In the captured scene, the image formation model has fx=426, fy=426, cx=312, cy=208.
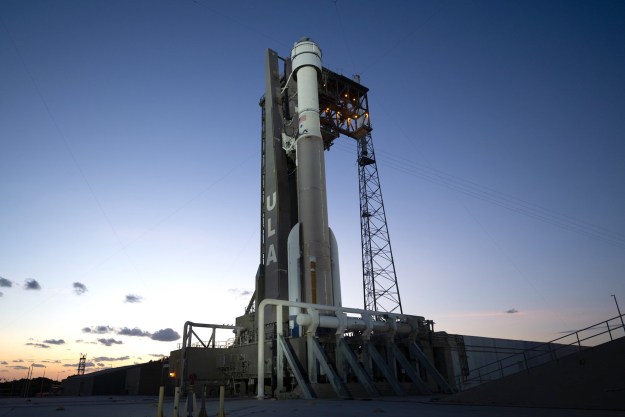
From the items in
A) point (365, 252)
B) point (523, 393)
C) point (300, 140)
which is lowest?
point (523, 393)

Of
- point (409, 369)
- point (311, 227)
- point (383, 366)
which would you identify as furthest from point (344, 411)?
point (311, 227)

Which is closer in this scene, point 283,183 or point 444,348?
point 444,348

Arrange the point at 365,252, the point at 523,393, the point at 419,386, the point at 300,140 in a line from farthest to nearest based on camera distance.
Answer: the point at 365,252
the point at 300,140
the point at 419,386
the point at 523,393

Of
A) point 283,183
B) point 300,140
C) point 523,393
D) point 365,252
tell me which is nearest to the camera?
point 523,393

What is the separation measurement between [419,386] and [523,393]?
38.3 ft

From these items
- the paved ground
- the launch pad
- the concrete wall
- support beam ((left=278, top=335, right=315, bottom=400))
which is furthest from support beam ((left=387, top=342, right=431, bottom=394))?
the concrete wall

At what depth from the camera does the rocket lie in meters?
31.1

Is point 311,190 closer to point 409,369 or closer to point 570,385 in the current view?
point 409,369

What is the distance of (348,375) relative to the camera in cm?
2783

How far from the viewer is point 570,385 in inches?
603

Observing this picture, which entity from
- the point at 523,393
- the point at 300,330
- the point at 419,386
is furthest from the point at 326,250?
the point at 523,393

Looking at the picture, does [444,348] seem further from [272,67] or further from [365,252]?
[272,67]

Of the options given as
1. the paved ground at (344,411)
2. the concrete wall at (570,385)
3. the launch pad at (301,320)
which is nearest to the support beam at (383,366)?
the launch pad at (301,320)

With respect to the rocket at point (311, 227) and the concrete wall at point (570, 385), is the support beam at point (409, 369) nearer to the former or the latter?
the rocket at point (311, 227)
